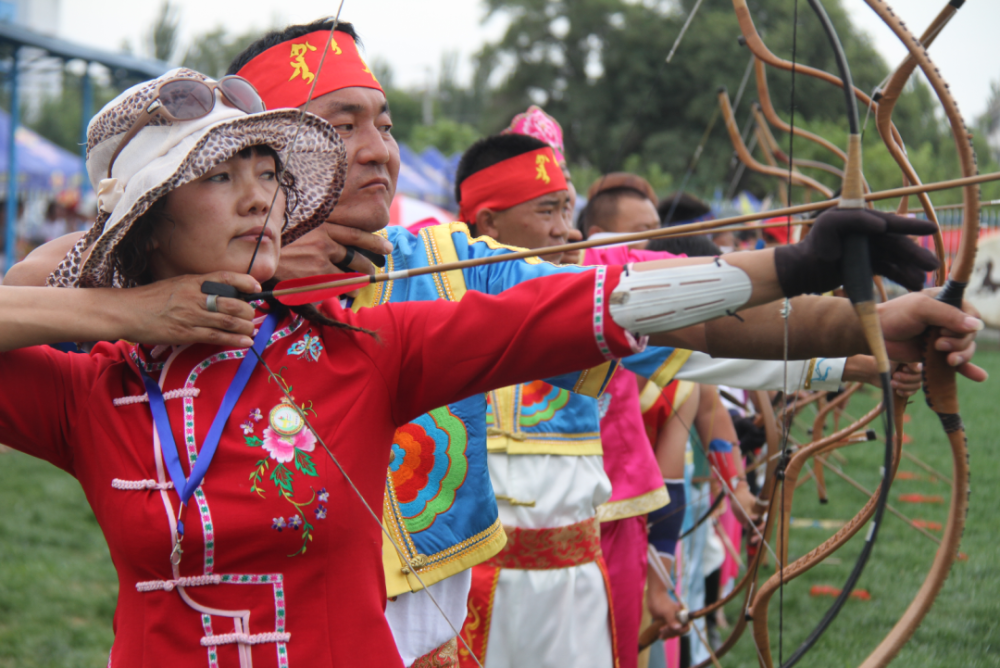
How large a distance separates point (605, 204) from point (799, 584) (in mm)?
2587

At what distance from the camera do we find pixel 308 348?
1355 mm

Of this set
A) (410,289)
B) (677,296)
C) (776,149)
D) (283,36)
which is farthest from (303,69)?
(776,149)

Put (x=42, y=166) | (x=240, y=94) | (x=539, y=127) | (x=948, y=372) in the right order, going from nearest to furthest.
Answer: (x=948, y=372)
(x=240, y=94)
(x=539, y=127)
(x=42, y=166)

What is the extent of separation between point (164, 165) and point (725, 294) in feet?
2.57

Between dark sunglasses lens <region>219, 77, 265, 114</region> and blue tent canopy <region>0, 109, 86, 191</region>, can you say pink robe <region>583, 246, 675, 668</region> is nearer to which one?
dark sunglasses lens <region>219, 77, 265, 114</region>

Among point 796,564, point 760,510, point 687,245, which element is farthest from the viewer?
point 760,510

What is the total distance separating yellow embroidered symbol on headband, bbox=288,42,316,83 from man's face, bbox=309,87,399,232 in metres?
0.11

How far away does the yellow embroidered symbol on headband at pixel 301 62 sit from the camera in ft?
6.25

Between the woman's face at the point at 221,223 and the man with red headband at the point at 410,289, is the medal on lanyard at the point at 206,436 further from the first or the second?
the man with red headband at the point at 410,289

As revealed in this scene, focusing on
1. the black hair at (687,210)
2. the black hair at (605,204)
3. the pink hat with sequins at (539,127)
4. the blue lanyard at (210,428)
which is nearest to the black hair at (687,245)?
the black hair at (605,204)

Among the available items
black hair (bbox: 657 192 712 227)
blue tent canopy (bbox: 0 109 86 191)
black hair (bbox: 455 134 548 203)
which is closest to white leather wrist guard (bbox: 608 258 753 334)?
black hair (bbox: 455 134 548 203)

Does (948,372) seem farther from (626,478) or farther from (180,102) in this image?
(626,478)

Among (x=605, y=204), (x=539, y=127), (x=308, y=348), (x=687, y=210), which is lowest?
(x=308, y=348)

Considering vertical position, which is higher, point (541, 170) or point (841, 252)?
point (541, 170)
